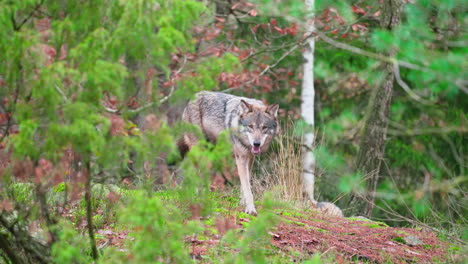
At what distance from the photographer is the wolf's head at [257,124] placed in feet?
27.4

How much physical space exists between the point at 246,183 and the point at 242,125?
32.9 inches

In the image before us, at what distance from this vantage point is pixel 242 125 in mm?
8531

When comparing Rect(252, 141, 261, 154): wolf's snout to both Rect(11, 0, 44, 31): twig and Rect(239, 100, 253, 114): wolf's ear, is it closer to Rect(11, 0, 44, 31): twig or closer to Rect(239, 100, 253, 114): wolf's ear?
Rect(239, 100, 253, 114): wolf's ear

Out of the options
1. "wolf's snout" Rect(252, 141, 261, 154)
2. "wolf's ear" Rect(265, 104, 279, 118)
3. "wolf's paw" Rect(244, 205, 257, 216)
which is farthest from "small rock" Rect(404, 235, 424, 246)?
"wolf's ear" Rect(265, 104, 279, 118)

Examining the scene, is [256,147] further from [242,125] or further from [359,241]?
[359,241]

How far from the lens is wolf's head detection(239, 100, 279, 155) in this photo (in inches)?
329

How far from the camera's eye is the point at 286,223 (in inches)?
283

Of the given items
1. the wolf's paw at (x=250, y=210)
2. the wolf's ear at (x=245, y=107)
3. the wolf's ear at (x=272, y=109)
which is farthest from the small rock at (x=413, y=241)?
the wolf's ear at (x=245, y=107)

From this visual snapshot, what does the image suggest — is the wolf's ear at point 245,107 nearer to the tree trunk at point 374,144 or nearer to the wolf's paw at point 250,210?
the wolf's paw at point 250,210

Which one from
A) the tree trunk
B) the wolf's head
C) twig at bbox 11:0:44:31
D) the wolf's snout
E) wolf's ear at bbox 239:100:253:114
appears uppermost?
twig at bbox 11:0:44:31

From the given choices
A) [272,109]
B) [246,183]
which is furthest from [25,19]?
[272,109]

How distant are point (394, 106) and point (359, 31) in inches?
76.5

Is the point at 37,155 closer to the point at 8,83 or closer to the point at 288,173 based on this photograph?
the point at 8,83

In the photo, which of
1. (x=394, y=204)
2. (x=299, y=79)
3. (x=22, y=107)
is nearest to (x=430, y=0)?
(x=22, y=107)
